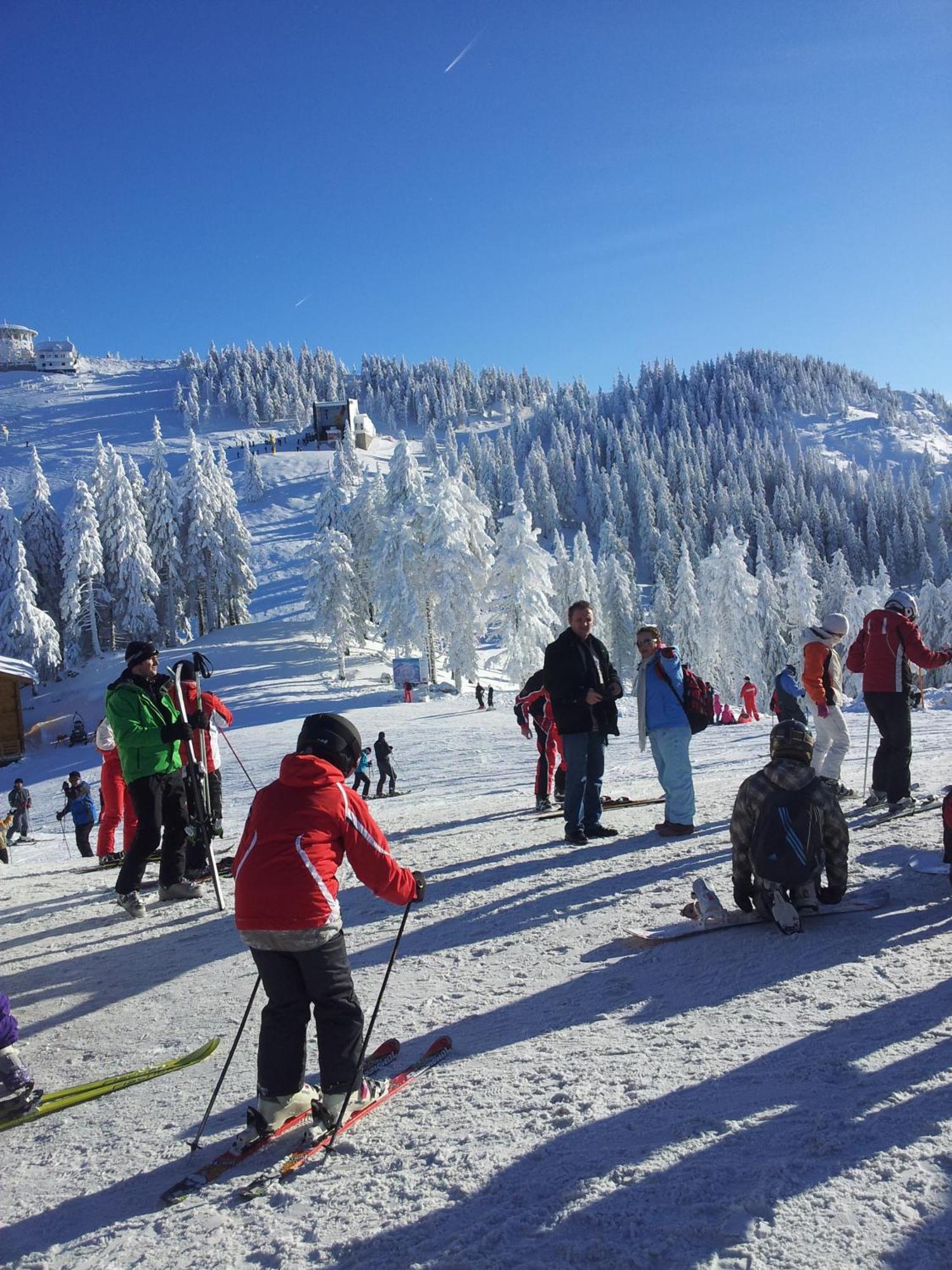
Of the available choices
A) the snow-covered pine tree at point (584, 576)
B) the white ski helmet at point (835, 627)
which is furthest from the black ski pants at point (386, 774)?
the snow-covered pine tree at point (584, 576)

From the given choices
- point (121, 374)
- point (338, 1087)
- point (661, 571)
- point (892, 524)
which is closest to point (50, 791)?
point (338, 1087)

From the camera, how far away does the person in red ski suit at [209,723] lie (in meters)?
7.67

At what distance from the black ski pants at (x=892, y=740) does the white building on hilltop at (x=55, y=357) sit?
200516 mm

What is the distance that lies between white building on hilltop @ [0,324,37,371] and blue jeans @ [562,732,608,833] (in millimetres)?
200701

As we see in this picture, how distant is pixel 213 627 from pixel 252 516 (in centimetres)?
3164

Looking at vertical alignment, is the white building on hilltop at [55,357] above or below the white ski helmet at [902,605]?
above

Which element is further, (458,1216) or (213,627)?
(213,627)

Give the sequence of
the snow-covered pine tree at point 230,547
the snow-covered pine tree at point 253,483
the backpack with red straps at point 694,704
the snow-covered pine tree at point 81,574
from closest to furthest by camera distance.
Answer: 1. the backpack with red straps at point 694,704
2. the snow-covered pine tree at point 81,574
3. the snow-covered pine tree at point 230,547
4. the snow-covered pine tree at point 253,483

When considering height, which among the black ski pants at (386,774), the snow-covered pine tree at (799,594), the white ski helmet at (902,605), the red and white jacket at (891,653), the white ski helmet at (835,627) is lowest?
the black ski pants at (386,774)

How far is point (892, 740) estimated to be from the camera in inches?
283

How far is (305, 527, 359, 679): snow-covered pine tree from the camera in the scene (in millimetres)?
43156

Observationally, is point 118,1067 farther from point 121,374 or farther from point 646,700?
point 121,374

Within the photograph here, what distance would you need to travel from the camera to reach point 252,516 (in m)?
86.2

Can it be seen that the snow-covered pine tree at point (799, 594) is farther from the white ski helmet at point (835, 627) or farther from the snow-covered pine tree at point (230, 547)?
the white ski helmet at point (835, 627)
